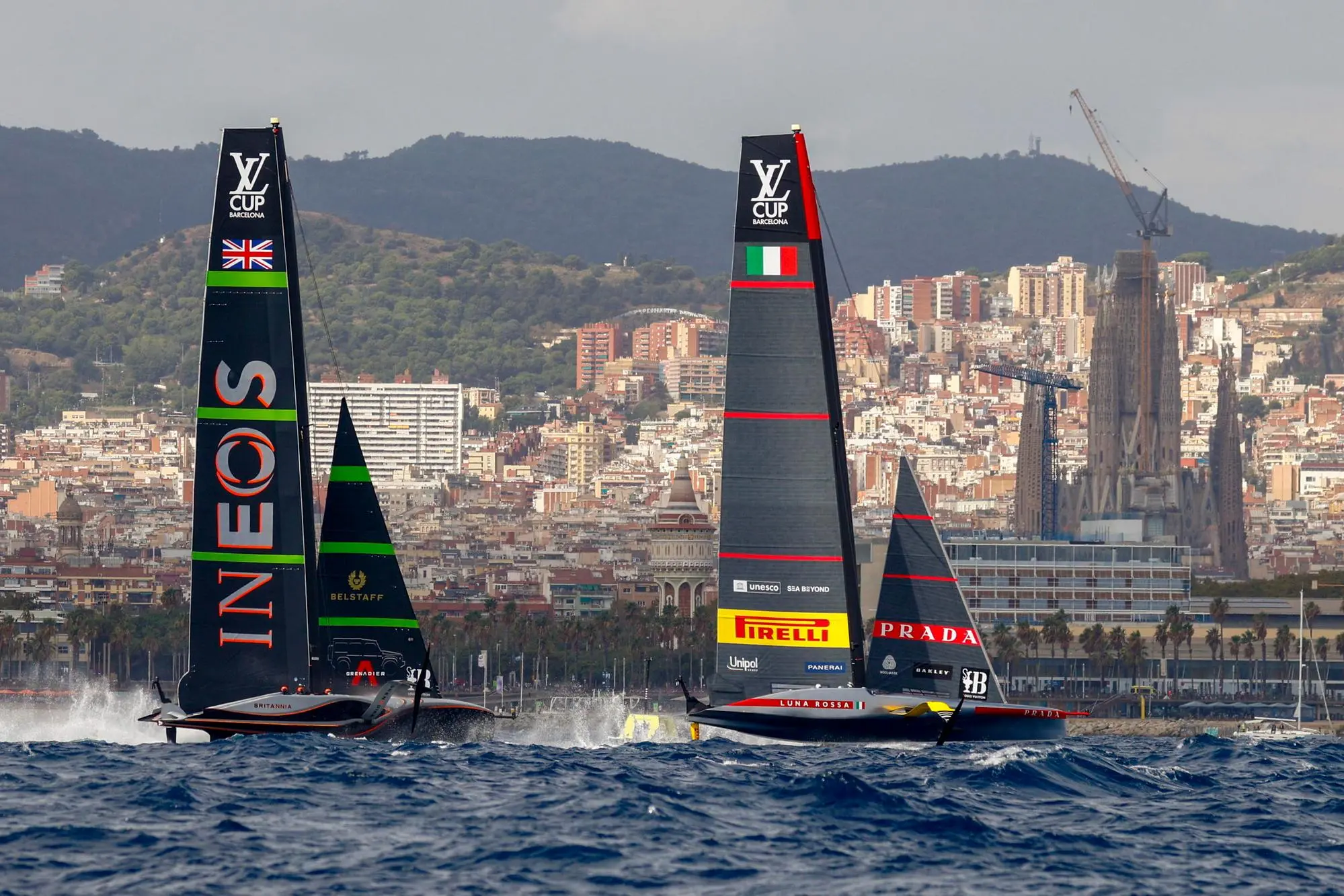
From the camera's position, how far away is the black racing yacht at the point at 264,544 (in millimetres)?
30703

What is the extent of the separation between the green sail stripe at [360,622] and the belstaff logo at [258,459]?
1.86m

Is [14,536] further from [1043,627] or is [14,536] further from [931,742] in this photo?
[931,742]

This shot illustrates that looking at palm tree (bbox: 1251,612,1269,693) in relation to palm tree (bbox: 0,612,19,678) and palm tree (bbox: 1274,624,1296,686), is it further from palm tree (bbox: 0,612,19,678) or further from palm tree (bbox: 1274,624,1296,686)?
palm tree (bbox: 0,612,19,678)

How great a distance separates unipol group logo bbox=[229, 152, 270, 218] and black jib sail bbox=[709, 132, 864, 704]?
18.3 feet

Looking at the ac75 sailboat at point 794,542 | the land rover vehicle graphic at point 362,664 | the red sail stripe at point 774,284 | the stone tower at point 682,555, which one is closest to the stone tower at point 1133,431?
the stone tower at point 682,555

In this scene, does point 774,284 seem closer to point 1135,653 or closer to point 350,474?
point 350,474

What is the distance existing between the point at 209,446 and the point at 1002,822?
460 inches

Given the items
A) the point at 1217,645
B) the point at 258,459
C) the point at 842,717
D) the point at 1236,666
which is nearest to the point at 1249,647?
the point at 1236,666

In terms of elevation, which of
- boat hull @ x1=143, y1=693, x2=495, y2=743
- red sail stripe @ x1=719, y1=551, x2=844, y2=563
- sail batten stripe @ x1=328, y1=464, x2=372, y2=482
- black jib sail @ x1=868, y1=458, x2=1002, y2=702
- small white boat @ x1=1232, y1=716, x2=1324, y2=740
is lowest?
small white boat @ x1=1232, y1=716, x2=1324, y2=740

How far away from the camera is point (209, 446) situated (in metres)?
30.9

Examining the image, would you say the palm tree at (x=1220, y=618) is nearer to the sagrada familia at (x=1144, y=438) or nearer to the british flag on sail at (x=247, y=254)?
the sagrada familia at (x=1144, y=438)

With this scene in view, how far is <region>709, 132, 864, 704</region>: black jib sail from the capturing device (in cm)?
3091

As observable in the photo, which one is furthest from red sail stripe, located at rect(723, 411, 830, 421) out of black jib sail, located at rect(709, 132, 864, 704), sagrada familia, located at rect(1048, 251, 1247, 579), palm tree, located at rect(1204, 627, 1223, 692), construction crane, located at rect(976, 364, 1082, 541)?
sagrada familia, located at rect(1048, 251, 1247, 579)

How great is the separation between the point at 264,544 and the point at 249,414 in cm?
154
